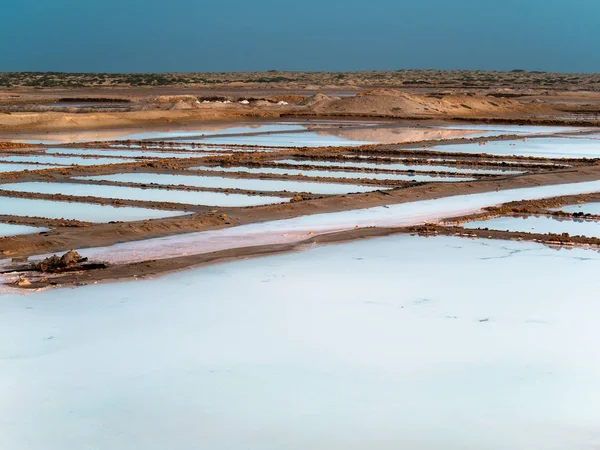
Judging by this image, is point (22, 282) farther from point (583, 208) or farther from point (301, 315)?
point (583, 208)

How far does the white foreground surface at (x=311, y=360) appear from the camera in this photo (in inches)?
161

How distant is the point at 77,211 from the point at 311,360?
227 inches

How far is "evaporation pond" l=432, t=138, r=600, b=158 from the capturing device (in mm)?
17281

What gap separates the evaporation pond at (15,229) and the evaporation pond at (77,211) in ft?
1.85

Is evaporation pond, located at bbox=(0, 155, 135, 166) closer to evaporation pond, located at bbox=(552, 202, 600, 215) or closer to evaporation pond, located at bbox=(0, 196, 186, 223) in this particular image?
evaporation pond, located at bbox=(0, 196, 186, 223)

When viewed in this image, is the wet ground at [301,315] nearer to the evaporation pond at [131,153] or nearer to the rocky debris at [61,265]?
the rocky debris at [61,265]

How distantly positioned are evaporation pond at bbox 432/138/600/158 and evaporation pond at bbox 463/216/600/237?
23.8 ft

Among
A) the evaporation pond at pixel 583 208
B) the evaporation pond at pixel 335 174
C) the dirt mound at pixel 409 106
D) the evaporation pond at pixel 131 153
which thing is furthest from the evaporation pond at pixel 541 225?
the dirt mound at pixel 409 106

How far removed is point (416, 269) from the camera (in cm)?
730

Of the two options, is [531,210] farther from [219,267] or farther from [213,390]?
[213,390]

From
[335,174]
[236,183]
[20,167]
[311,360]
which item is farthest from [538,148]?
[311,360]

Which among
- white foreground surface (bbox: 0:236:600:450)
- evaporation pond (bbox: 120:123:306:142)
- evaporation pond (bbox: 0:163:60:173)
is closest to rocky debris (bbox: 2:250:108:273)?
white foreground surface (bbox: 0:236:600:450)

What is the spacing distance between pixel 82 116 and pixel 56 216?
1735 cm

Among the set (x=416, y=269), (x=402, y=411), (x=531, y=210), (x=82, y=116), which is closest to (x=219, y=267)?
(x=416, y=269)
